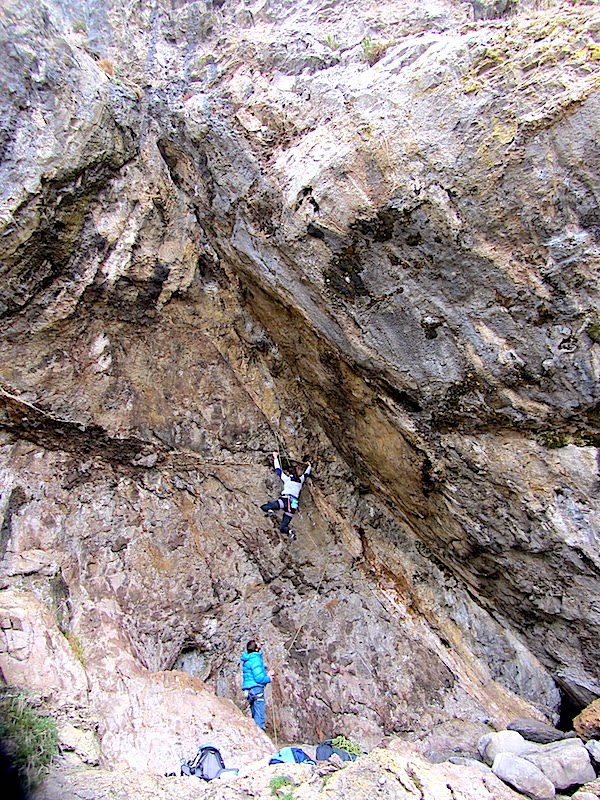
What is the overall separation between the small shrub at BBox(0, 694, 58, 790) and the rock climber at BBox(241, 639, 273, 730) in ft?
8.15

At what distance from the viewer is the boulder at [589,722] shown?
18.8 feet

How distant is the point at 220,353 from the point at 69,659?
414cm

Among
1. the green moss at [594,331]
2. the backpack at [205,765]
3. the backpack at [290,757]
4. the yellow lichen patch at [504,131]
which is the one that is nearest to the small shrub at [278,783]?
the backpack at [290,757]

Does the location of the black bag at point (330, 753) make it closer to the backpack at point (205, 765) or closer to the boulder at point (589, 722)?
the backpack at point (205, 765)

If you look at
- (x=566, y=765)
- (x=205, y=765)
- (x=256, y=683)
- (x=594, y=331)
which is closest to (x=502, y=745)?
(x=566, y=765)

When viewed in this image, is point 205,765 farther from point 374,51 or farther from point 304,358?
point 374,51

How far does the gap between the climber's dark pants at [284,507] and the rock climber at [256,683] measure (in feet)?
5.42

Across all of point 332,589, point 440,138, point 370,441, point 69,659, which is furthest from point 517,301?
point 69,659

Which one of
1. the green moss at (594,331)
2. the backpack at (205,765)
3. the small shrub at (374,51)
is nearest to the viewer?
the backpack at (205,765)

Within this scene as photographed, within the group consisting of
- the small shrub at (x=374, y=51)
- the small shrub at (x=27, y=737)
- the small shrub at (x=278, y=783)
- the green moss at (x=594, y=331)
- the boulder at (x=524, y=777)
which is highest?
the small shrub at (x=374, y=51)

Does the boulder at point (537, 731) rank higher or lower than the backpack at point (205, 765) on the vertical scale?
higher

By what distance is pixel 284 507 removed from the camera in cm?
726

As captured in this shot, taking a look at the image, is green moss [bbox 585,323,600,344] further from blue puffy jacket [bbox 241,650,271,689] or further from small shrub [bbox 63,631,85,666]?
small shrub [bbox 63,631,85,666]

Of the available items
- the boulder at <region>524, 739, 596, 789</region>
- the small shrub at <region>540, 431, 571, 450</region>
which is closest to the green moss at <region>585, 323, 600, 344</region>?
the small shrub at <region>540, 431, 571, 450</region>
